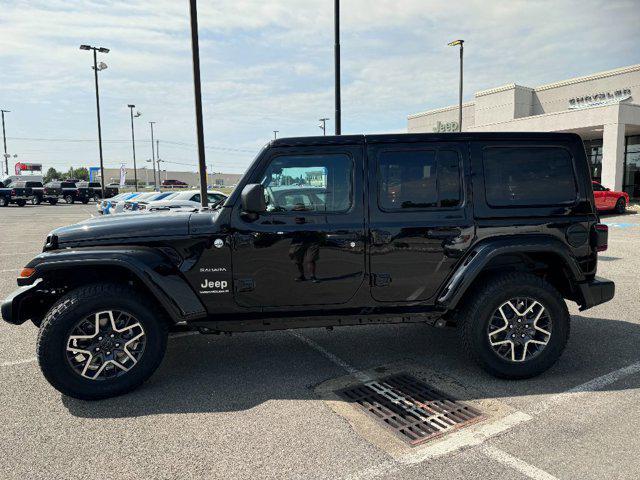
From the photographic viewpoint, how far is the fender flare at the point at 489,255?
3.86 meters

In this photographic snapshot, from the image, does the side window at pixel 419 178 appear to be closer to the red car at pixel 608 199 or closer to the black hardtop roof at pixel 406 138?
the black hardtop roof at pixel 406 138

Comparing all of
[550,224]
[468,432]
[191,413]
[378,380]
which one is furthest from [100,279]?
[550,224]

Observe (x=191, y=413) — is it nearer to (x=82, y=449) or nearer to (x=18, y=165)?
(x=82, y=449)

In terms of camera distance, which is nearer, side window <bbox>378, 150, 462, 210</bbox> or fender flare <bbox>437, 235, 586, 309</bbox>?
fender flare <bbox>437, 235, 586, 309</bbox>

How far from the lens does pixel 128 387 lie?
3717 millimetres

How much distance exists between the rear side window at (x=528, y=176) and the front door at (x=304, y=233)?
3.88 feet

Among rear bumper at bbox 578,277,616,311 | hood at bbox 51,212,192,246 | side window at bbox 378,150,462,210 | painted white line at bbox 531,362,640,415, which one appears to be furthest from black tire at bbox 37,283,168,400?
rear bumper at bbox 578,277,616,311

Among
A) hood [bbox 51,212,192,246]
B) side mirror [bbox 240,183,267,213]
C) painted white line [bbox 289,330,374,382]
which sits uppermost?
side mirror [bbox 240,183,267,213]

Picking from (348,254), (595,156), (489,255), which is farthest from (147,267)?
(595,156)

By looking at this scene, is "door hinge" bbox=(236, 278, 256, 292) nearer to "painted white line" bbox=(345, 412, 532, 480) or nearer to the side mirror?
the side mirror

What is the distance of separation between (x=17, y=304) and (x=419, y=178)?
344cm

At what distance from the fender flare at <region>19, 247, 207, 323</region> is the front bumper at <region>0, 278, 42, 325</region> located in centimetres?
7

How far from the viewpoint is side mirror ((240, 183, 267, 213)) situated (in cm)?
358

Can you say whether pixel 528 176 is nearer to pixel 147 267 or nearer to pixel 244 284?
pixel 244 284
